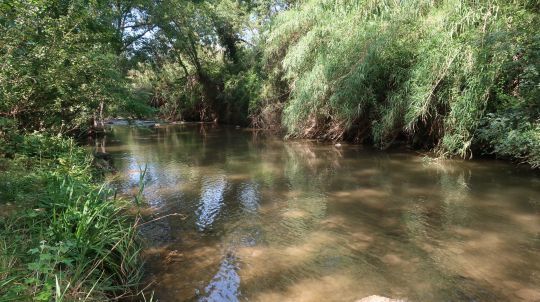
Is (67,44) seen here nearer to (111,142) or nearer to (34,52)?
(34,52)

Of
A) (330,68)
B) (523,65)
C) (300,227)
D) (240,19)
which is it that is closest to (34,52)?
(300,227)

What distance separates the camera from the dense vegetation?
11.5 feet

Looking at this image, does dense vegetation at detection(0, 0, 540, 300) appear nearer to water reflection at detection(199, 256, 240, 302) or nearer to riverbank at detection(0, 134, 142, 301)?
riverbank at detection(0, 134, 142, 301)

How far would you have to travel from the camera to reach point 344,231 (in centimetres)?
525

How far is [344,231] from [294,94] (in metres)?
9.11

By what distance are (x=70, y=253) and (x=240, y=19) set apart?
20.4 meters

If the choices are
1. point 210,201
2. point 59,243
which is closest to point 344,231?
point 210,201

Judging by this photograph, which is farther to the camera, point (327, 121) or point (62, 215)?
point (327, 121)

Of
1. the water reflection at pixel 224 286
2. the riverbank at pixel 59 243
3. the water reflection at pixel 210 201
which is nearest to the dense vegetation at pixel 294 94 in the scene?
the riverbank at pixel 59 243

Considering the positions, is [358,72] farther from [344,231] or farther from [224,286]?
[224,286]

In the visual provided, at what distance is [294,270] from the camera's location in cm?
415

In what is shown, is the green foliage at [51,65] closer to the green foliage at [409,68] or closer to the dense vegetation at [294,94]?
the dense vegetation at [294,94]

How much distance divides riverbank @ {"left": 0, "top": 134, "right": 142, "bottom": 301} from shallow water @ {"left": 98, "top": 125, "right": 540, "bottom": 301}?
1.65 ft

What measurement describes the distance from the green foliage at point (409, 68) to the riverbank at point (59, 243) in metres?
6.02
